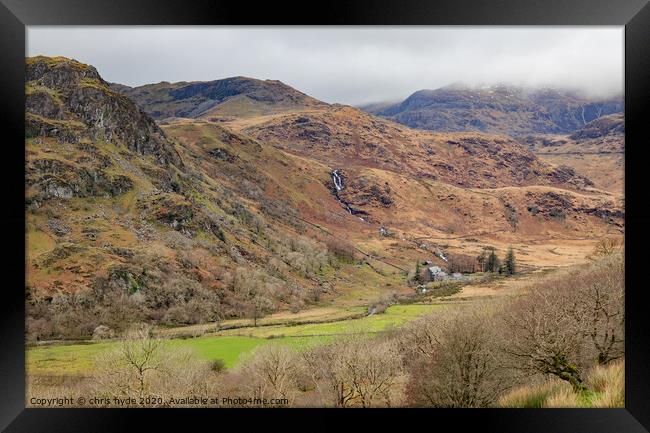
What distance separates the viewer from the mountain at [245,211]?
40375mm

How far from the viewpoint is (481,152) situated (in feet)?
484

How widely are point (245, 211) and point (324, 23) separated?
6903 cm

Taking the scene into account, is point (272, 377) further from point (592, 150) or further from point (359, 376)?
point (592, 150)

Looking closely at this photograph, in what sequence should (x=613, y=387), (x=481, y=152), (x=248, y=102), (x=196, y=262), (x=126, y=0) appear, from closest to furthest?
(x=126, y=0)
(x=613, y=387)
(x=196, y=262)
(x=481, y=152)
(x=248, y=102)

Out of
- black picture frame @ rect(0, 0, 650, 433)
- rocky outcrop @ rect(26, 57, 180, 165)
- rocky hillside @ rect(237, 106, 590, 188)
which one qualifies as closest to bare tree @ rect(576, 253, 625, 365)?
black picture frame @ rect(0, 0, 650, 433)

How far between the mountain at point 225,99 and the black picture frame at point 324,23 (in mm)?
170109

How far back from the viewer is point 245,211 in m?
71.2

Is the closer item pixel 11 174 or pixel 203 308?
pixel 11 174

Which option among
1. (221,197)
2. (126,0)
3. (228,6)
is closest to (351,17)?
(228,6)

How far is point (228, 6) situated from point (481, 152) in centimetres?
15472

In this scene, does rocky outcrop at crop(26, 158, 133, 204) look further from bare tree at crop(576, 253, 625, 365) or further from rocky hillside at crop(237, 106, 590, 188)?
rocky hillside at crop(237, 106, 590, 188)

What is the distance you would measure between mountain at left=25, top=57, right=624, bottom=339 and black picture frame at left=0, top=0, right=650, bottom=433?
22.9 inches

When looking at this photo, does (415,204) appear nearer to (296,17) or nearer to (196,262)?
(196,262)

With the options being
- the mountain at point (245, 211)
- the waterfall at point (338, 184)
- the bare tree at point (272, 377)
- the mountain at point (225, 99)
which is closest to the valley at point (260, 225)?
the mountain at point (245, 211)
